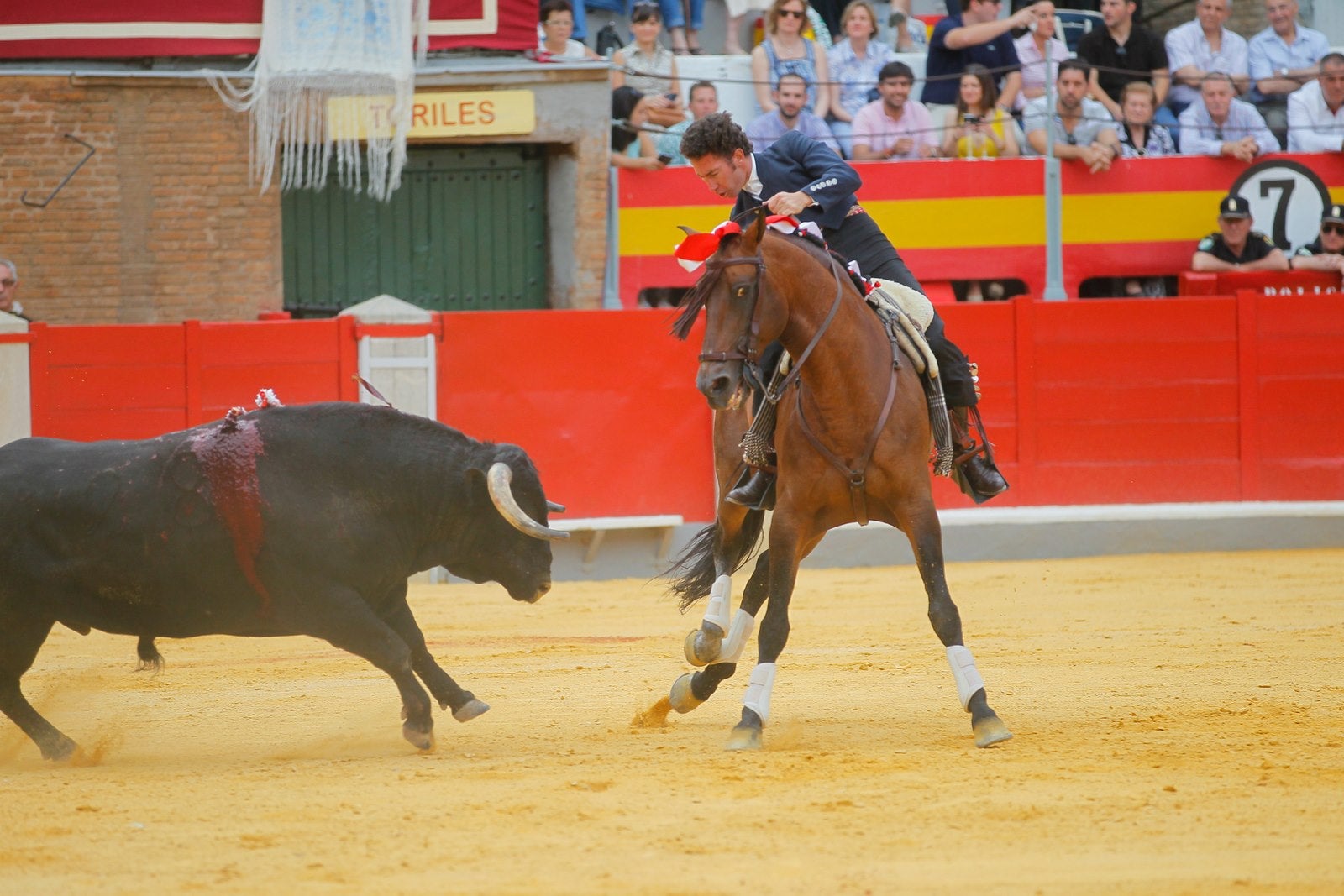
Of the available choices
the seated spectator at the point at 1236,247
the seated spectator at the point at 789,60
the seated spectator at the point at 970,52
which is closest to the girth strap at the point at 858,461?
the seated spectator at the point at 789,60

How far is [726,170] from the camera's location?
564cm

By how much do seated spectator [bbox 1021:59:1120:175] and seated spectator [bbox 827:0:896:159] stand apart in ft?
4.17

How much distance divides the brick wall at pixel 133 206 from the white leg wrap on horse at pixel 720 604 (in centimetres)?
705

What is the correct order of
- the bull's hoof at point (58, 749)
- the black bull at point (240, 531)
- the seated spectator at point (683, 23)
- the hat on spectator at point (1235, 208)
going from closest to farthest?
the black bull at point (240, 531) → the bull's hoof at point (58, 749) → the hat on spectator at point (1235, 208) → the seated spectator at point (683, 23)

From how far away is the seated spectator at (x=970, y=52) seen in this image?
40.4 ft

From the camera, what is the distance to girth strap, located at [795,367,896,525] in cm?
531

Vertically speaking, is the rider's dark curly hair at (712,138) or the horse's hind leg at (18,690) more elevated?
A: the rider's dark curly hair at (712,138)

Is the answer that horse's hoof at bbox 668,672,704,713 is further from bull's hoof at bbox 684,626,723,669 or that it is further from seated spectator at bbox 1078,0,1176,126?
seated spectator at bbox 1078,0,1176,126

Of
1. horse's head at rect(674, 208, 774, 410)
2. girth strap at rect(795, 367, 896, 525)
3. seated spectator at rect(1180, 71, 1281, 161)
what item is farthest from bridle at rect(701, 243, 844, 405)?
seated spectator at rect(1180, 71, 1281, 161)

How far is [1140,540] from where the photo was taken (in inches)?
436

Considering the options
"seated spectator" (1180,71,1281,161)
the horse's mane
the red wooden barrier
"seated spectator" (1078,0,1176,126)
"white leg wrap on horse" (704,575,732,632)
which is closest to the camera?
the horse's mane

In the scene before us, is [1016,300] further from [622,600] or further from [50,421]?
[50,421]

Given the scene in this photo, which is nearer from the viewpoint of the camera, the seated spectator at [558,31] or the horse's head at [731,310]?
the horse's head at [731,310]

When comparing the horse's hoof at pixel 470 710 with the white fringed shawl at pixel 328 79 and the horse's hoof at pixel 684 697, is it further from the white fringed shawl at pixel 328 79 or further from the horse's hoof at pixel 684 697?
the white fringed shawl at pixel 328 79
